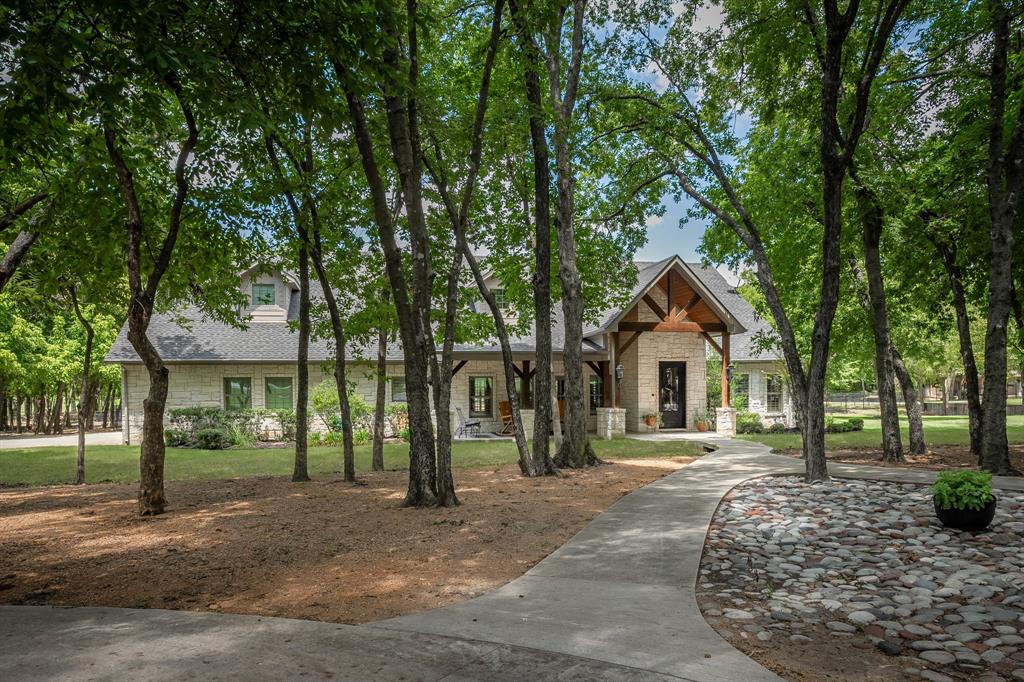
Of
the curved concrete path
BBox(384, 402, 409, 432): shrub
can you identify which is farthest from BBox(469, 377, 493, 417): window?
the curved concrete path

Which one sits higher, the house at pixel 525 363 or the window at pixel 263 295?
the window at pixel 263 295

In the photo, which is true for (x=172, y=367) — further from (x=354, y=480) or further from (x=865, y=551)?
(x=865, y=551)

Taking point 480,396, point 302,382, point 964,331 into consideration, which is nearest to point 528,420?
point 480,396

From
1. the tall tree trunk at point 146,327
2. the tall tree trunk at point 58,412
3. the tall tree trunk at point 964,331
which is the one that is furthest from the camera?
the tall tree trunk at point 58,412

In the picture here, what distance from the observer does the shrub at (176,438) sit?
2023 centimetres

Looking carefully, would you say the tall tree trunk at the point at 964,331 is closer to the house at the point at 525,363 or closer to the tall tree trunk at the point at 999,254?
the tall tree trunk at the point at 999,254

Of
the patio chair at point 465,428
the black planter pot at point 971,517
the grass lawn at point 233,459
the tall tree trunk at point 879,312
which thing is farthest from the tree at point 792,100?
the patio chair at point 465,428

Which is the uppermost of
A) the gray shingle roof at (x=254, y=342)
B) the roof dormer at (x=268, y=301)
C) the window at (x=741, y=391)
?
the roof dormer at (x=268, y=301)

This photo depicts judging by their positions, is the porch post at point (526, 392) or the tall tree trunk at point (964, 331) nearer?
the tall tree trunk at point (964, 331)

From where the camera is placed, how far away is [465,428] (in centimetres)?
2162

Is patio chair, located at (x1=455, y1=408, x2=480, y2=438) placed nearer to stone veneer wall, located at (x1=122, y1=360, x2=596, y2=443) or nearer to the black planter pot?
stone veneer wall, located at (x1=122, y1=360, x2=596, y2=443)

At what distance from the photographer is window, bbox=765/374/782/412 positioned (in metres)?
24.9

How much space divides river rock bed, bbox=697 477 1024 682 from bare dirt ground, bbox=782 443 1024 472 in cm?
377

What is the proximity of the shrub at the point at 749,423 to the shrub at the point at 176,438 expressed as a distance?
18858 mm
